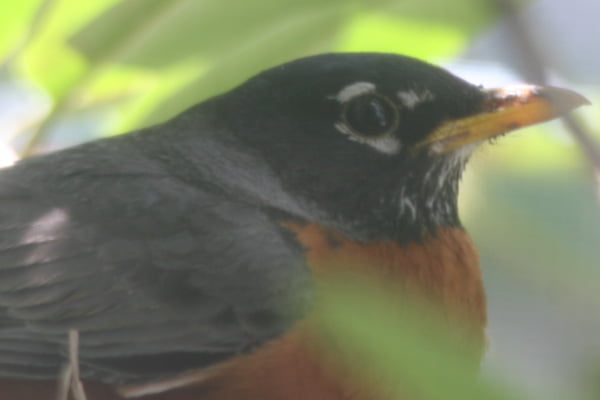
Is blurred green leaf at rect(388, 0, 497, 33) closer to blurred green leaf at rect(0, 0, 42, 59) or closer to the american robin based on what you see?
the american robin

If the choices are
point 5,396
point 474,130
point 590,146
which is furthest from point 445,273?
point 590,146

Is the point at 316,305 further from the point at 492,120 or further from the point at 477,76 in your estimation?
the point at 477,76

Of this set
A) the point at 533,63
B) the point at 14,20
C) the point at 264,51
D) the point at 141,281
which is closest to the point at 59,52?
the point at 14,20

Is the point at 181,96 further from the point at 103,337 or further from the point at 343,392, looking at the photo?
the point at 343,392

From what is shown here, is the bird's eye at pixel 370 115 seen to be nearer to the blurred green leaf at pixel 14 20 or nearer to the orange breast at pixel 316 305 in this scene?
the orange breast at pixel 316 305

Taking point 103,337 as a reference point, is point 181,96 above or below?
above

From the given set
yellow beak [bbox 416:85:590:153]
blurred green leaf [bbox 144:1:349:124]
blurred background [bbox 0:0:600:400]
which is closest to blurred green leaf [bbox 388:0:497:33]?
blurred background [bbox 0:0:600:400]
